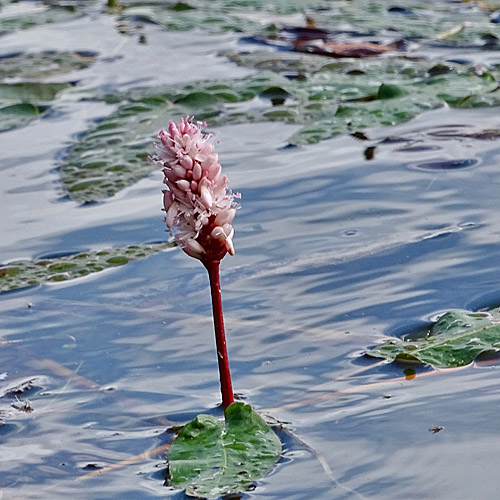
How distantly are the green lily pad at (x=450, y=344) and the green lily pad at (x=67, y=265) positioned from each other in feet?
2.60

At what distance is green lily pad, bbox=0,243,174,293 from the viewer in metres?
2.31

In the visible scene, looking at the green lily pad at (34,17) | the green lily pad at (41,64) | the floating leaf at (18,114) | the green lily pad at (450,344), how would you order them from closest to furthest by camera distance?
the green lily pad at (450,344) → the floating leaf at (18,114) → the green lily pad at (41,64) → the green lily pad at (34,17)

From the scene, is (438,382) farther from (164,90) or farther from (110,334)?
(164,90)

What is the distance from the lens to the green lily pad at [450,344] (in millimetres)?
1761

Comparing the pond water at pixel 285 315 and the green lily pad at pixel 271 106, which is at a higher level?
the pond water at pixel 285 315

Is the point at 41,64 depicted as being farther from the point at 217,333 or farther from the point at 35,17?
the point at 217,333

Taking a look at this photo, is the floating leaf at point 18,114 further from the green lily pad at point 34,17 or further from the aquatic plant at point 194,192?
the aquatic plant at point 194,192

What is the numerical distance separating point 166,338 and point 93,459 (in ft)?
1.50

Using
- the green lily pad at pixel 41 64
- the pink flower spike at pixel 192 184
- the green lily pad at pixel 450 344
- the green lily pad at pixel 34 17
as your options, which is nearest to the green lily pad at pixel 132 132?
the green lily pad at pixel 41 64

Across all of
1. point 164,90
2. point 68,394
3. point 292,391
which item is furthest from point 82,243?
point 164,90

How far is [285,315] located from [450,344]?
0.40 metres

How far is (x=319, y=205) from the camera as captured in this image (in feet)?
8.75

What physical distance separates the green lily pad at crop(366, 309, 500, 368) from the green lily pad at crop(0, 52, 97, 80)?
9.60ft

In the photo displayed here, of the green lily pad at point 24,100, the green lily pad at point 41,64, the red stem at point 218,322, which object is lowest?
the green lily pad at point 41,64
